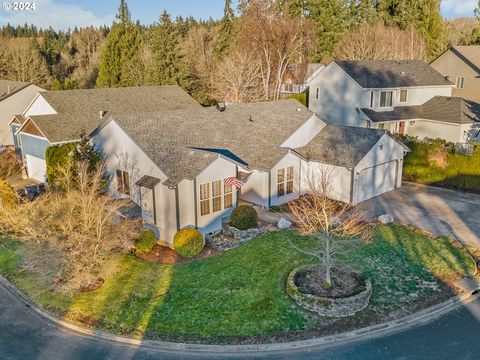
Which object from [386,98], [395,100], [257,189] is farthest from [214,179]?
[395,100]

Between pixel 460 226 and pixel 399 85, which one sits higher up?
pixel 399 85

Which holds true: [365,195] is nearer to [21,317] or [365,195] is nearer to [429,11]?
[21,317]

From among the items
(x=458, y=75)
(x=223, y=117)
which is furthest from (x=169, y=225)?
(x=458, y=75)

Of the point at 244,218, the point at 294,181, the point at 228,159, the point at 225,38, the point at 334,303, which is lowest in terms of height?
the point at 334,303

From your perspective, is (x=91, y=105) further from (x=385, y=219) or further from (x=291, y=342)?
(x=291, y=342)

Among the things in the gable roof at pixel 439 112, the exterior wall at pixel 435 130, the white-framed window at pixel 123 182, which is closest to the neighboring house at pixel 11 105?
the white-framed window at pixel 123 182

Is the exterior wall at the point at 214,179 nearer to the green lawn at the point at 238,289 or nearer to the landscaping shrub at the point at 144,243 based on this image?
the green lawn at the point at 238,289
